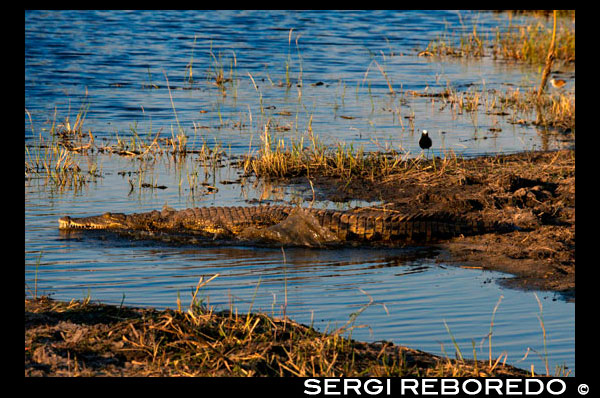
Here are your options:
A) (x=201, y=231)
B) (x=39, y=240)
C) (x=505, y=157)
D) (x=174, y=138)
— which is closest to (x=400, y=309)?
(x=201, y=231)

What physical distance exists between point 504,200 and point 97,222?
382 centimetres

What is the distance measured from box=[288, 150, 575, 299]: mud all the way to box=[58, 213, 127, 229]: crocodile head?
6.98ft

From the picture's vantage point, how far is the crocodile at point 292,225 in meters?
7.10

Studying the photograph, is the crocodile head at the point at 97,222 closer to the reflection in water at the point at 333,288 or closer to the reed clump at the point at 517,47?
the reflection in water at the point at 333,288

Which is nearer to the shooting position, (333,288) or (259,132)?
(333,288)

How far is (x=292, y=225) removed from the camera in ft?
23.5

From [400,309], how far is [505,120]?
791cm

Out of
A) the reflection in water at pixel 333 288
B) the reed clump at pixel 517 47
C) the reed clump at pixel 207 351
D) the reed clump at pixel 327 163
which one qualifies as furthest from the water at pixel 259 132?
the reed clump at pixel 517 47

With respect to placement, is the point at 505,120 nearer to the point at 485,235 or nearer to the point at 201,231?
the point at 485,235

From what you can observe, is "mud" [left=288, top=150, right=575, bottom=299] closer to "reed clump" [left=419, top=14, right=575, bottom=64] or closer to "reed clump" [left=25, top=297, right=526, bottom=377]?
"reed clump" [left=25, top=297, right=526, bottom=377]

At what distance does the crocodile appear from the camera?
710 cm

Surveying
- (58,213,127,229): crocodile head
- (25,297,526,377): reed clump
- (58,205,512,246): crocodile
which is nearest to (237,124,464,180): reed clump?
(58,205,512,246): crocodile

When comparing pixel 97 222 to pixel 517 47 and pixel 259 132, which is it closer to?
pixel 259 132

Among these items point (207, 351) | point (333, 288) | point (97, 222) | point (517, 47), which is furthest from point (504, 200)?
point (517, 47)
